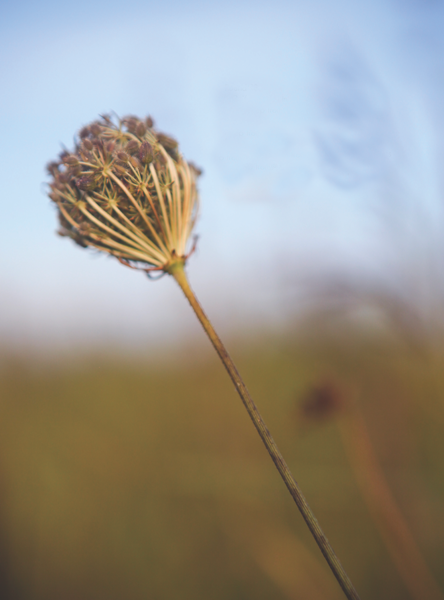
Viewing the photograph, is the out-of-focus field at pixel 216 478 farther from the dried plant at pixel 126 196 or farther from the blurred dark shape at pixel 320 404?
the dried plant at pixel 126 196

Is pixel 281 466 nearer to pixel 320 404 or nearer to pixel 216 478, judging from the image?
pixel 320 404

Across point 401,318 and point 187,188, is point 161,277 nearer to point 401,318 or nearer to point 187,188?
point 187,188

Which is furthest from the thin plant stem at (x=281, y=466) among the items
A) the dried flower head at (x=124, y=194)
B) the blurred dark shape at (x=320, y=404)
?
the blurred dark shape at (x=320, y=404)

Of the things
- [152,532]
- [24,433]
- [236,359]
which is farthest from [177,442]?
[24,433]

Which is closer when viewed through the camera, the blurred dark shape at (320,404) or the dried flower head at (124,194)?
the dried flower head at (124,194)

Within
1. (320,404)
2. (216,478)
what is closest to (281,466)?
(320,404)

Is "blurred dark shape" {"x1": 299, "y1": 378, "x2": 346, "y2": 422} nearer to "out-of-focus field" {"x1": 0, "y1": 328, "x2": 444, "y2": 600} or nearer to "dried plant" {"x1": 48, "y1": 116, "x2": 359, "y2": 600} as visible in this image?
"out-of-focus field" {"x1": 0, "y1": 328, "x2": 444, "y2": 600}
